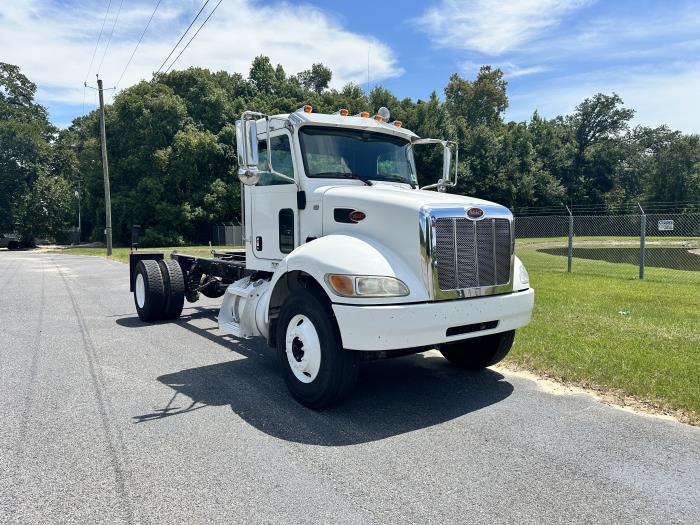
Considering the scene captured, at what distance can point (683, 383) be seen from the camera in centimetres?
501

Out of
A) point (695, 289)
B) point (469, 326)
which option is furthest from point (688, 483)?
point (695, 289)

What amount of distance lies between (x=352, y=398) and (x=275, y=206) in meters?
2.34

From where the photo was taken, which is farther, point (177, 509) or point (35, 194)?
point (35, 194)

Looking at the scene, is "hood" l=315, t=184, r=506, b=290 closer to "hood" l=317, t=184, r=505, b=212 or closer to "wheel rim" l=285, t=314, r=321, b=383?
"hood" l=317, t=184, r=505, b=212

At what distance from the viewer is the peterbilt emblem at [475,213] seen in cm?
468

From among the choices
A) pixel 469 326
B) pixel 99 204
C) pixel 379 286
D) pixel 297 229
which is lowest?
pixel 469 326

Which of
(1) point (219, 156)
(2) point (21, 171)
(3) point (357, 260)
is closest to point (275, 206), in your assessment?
(3) point (357, 260)

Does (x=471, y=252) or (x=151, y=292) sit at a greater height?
(x=471, y=252)

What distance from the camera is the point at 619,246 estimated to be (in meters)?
28.9

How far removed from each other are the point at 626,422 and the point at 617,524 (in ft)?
5.48

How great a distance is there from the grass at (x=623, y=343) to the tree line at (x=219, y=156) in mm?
30656

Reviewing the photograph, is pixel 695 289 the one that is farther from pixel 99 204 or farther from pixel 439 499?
pixel 99 204

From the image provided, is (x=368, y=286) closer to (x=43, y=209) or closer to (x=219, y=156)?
(x=219, y=156)

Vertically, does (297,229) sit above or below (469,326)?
above
